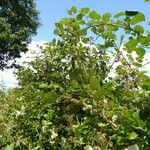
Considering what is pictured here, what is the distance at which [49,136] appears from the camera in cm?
260

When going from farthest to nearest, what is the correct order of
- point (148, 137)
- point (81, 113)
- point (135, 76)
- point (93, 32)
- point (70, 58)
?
point (70, 58) → point (135, 76) → point (81, 113) → point (93, 32) → point (148, 137)

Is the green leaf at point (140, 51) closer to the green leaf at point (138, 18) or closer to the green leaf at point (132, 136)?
the green leaf at point (138, 18)

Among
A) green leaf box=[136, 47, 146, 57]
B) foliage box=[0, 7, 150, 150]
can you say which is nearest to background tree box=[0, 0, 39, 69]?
foliage box=[0, 7, 150, 150]

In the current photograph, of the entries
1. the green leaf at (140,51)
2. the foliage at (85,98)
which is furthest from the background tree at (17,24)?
the green leaf at (140,51)

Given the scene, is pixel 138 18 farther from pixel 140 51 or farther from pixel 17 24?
pixel 17 24

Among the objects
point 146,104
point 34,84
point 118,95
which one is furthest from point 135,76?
point 34,84

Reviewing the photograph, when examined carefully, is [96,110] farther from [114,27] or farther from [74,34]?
[74,34]

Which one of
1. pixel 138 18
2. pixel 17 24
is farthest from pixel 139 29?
pixel 17 24

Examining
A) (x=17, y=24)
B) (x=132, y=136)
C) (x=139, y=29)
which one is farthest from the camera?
(x=17, y=24)

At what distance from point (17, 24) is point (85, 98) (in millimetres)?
30295

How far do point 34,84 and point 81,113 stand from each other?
1.22 metres

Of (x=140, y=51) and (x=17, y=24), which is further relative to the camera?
A: (x=17, y=24)

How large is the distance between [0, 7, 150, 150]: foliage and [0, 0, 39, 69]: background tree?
2685cm

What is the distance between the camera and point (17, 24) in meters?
31.6
